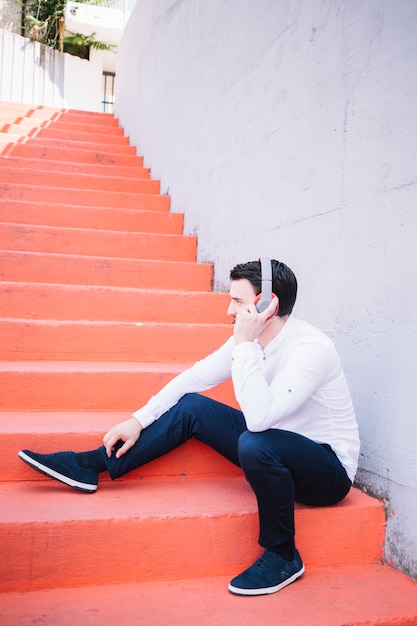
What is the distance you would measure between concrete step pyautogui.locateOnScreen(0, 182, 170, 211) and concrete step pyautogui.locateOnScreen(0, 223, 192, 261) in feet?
2.41

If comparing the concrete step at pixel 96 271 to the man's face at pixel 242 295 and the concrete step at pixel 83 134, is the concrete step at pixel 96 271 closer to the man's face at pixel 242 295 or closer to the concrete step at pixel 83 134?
the man's face at pixel 242 295

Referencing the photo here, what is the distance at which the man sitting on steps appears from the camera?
5.41 ft

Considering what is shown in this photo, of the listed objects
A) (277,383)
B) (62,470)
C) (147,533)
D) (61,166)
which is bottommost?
(147,533)

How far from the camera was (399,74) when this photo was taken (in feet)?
6.28

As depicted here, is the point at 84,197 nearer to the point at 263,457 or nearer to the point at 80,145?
the point at 80,145

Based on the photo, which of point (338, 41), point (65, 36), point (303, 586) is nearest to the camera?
point (303, 586)

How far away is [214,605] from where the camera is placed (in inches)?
61.3

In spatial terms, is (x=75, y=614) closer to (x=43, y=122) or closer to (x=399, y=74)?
(x=399, y=74)

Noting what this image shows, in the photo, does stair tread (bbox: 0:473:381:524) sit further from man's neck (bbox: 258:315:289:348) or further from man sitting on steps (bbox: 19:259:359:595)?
man's neck (bbox: 258:315:289:348)

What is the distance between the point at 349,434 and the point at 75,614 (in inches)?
38.9

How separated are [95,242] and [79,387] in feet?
5.32

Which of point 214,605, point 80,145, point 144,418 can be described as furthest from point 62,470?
point 80,145

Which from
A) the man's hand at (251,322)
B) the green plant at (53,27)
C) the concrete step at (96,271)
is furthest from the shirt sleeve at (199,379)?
the green plant at (53,27)

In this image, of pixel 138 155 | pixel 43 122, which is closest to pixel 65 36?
pixel 43 122
